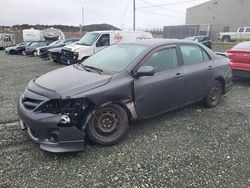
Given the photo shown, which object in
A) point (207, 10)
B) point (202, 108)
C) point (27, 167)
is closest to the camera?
point (27, 167)

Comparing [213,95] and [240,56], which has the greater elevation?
[240,56]

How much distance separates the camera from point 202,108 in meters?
5.68

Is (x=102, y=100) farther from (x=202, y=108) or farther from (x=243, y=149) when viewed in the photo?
(x=202, y=108)

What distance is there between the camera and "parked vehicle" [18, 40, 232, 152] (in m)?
3.48

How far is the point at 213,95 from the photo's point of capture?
576 cm

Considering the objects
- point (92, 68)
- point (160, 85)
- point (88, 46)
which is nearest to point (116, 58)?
point (92, 68)

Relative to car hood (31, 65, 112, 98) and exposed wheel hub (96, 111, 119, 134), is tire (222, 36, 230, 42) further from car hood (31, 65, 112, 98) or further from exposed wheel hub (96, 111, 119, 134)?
exposed wheel hub (96, 111, 119, 134)

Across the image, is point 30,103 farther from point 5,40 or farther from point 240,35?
point 240,35

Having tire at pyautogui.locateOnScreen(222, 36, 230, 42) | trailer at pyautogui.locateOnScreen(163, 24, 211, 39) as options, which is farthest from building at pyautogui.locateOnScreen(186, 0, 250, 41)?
tire at pyautogui.locateOnScreen(222, 36, 230, 42)

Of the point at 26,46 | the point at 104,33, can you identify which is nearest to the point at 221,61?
the point at 104,33

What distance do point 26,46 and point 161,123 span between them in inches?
803

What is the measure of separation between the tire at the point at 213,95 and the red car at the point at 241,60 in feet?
8.16

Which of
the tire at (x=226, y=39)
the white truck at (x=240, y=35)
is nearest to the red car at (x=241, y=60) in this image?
the white truck at (x=240, y=35)

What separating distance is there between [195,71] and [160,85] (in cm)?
106
